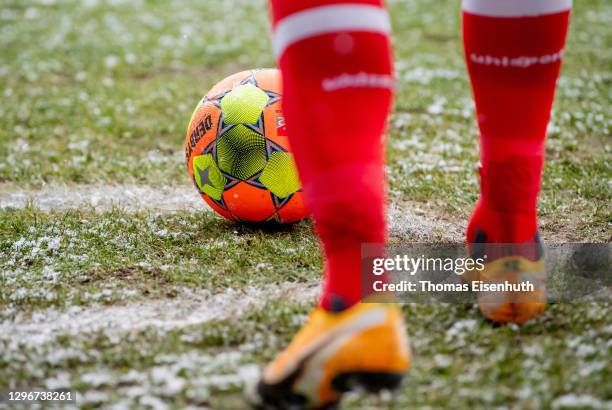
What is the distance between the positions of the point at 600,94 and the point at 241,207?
350 centimetres

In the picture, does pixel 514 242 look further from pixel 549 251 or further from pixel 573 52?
pixel 573 52

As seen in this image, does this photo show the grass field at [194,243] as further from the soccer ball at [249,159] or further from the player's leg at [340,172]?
the player's leg at [340,172]

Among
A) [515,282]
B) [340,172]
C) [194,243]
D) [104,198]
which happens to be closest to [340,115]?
[340,172]

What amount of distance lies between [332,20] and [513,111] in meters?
0.72

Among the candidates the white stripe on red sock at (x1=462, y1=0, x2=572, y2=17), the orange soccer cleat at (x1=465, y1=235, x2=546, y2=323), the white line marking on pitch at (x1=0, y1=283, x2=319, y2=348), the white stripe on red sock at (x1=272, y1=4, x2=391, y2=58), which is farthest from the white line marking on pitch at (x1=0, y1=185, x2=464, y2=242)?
the white stripe on red sock at (x1=272, y1=4, x2=391, y2=58)

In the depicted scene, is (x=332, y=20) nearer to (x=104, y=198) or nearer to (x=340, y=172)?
(x=340, y=172)

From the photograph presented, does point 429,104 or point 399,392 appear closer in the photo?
point 399,392

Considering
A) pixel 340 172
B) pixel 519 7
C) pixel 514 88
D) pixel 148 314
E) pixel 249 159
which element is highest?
pixel 519 7

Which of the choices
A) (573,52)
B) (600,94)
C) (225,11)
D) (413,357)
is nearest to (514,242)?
(413,357)

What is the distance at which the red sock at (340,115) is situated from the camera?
5.94 ft

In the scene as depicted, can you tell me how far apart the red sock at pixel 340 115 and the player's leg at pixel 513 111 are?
1.67 ft

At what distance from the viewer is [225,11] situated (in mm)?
9750

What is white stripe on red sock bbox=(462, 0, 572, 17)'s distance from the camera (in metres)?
2.21

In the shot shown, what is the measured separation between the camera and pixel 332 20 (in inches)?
72.2
